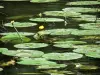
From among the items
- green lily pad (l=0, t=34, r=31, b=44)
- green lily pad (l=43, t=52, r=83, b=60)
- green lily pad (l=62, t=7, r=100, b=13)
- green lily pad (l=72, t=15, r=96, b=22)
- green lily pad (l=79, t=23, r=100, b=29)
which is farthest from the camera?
green lily pad (l=62, t=7, r=100, b=13)

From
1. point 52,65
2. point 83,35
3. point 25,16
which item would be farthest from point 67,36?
point 25,16

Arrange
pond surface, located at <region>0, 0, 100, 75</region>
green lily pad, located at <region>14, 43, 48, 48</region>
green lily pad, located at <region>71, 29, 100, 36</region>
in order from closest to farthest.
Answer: pond surface, located at <region>0, 0, 100, 75</region> → green lily pad, located at <region>14, 43, 48, 48</region> → green lily pad, located at <region>71, 29, 100, 36</region>

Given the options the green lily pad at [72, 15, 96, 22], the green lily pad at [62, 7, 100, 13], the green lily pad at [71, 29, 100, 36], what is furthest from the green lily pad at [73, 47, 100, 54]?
the green lily pad at [62, 7, 100, 13]

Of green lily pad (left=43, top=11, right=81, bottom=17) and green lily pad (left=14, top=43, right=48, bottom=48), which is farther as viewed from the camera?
green lily pad (left=43, top=11, right=81, bottom=17)

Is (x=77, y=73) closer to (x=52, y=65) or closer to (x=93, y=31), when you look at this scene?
(x=52, y=65)

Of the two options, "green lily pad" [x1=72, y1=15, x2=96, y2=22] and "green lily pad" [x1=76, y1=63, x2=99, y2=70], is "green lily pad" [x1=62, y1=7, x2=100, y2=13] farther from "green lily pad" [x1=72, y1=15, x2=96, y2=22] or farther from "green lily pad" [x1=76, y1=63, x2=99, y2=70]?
"green lily pad" [x1=76, y1=63, x2=99, y2=70]

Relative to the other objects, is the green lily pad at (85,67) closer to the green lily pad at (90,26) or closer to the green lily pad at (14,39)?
the green lily pad at (14,39)

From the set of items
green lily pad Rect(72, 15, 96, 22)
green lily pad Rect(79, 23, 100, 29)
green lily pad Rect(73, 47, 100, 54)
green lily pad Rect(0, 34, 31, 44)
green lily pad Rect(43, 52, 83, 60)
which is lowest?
green lily pad Rect(43, 52, 83, 60)

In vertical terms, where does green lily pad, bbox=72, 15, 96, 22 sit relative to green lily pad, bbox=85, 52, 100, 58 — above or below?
above

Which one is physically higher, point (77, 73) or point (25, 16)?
point (25, 16)

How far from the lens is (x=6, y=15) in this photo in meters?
4.77

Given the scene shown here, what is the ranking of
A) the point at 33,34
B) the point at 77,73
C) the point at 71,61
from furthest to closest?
the point at 33,34 < the point at 71,61 < the point at 77,73

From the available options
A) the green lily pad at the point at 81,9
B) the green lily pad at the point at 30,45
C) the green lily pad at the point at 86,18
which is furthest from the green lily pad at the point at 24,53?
the green lily pad at the point at 81,9

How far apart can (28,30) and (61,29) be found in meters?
0.33
